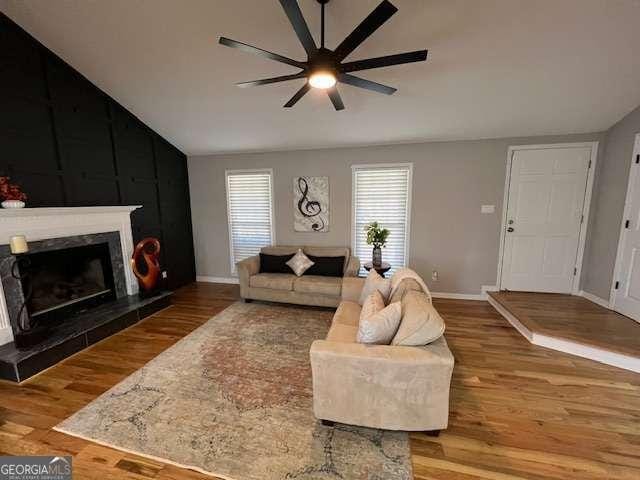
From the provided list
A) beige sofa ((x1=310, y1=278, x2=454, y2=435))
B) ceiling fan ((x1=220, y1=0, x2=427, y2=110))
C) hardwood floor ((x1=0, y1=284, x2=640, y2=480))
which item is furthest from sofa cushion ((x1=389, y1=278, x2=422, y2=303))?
ceiling fan ((x1=220, y1=0, x2=427, y2=110))

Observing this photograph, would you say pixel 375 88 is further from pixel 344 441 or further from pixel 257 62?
pixel 344 441

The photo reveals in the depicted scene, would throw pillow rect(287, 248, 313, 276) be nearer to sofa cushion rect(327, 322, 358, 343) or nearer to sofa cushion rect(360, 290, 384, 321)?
sofa cushion rect(327, 322, 358, 343)

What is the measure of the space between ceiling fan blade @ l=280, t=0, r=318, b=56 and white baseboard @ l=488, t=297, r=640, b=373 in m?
3.45

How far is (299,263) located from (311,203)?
1.09 meters

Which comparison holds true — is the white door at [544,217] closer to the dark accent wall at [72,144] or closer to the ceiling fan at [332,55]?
the ceiling fan at [332,55]

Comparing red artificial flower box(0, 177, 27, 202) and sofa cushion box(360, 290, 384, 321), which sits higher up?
red artificial flower box(0, 177, 27, 202)

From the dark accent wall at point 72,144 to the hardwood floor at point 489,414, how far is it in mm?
1811

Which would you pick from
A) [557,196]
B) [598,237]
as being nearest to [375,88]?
[557,196]

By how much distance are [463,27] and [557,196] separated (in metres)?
2.91

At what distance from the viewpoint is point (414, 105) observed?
3.25m

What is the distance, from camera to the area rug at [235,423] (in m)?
1.62

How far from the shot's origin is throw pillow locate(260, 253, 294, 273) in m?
4.30

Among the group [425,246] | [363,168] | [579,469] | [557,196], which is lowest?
[579,469]

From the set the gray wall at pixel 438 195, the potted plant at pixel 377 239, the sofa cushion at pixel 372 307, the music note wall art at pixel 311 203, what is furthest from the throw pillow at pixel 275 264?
the sofa cushion at pixel 372 307
